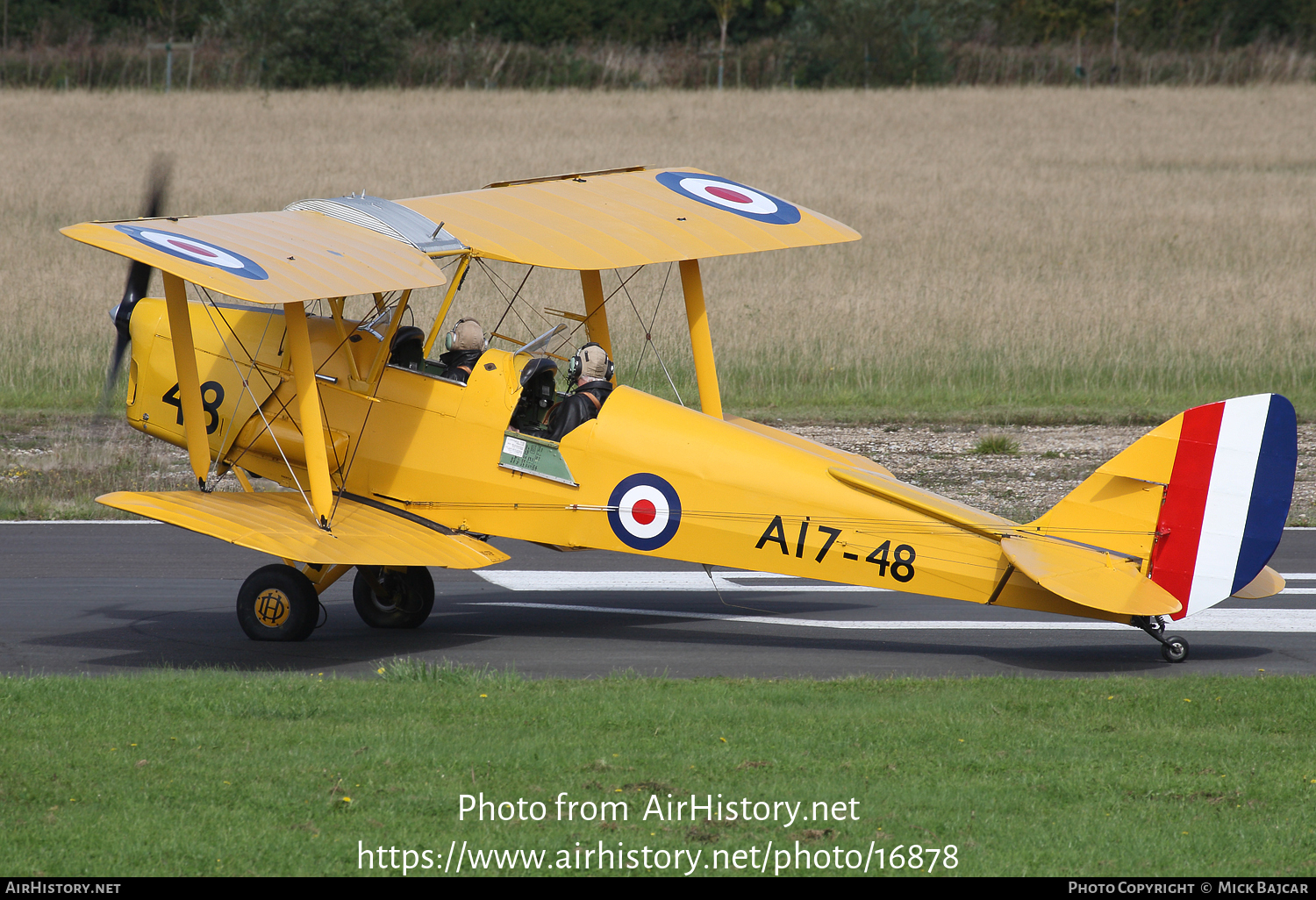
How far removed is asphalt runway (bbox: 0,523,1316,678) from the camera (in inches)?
346

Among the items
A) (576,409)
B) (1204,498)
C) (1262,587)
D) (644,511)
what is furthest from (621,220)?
(1262,587)

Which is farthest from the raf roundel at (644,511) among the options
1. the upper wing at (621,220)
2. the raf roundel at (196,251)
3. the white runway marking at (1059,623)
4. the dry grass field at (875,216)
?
the dry grass field at (875,216)

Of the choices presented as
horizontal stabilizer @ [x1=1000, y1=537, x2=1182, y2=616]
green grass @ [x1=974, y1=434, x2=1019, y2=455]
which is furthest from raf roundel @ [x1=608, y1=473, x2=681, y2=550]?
green grass @ [x1=974, y1=434, x2=1019, y2=455]

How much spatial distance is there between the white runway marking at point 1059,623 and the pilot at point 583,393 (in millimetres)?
1968

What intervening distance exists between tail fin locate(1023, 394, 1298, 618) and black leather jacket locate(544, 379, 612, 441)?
3045 mm

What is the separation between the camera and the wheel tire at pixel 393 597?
381 inches

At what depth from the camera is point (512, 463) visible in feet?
29.6

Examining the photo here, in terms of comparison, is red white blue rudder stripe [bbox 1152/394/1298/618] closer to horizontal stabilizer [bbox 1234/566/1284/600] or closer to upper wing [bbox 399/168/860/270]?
horizontal stabilizer [bbox 1234/566/1284/600]

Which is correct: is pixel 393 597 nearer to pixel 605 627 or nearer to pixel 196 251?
pixel 605 627

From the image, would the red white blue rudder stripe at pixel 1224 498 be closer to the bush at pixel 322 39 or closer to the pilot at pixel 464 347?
the pilot at pixel 464 347

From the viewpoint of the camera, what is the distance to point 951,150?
42281 mm

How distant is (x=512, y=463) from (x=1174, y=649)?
429 cm
